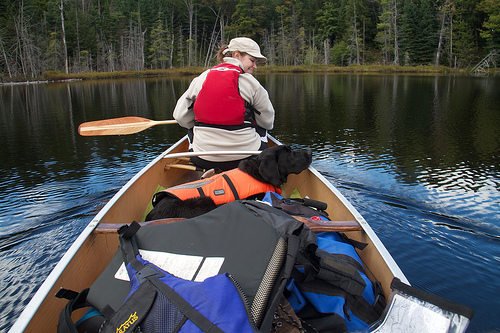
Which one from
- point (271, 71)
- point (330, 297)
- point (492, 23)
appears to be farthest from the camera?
point (271, 71)

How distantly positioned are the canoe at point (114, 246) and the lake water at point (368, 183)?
0.90m

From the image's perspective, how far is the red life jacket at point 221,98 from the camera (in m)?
3.30

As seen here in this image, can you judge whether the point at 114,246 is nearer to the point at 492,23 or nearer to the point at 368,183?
the point at 368,183

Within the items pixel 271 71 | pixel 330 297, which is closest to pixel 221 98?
pixel 330 297

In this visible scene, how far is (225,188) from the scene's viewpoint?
263 cm

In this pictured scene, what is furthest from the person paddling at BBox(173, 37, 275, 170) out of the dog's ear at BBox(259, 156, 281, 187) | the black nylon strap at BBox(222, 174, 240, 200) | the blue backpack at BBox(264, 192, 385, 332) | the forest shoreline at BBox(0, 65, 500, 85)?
the forest shoreline at BBox(0, 65, 500, 85)

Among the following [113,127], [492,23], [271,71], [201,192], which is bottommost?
[201,192]

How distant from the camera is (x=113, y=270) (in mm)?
1550

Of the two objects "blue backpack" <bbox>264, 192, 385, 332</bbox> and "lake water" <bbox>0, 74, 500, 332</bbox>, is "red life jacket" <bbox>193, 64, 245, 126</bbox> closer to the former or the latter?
"lake water" <bbox>0, 74, 500, 332</bbox>

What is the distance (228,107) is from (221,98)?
11 cm

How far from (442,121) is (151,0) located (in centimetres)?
5044

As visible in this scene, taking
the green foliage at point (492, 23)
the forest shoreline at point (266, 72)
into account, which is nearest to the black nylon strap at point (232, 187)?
the forest shoreline at point (266, 72)

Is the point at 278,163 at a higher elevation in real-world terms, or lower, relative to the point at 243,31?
lower

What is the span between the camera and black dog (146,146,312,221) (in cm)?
239
